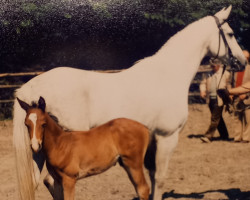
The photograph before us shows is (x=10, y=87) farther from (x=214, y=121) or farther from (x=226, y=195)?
(x=226, y=195)

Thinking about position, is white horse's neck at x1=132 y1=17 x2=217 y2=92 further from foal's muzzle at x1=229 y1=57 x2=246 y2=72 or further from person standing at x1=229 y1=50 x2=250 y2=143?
person standing at x1=229 y1=50 x2=250 y2=143

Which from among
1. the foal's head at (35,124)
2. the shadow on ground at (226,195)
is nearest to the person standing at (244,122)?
the shadow on ground at (226,195)

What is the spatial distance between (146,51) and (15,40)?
15.9 feet

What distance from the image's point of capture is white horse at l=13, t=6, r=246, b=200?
197 inches

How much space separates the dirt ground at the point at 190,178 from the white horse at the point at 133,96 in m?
1.06

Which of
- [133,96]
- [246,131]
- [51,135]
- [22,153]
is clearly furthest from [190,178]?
[246,131]

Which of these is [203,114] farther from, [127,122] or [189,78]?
[127,122]

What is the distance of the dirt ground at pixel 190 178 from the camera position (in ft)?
21.1

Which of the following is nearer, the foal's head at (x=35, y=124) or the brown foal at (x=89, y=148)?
the foal's head at (x=35, y=124)

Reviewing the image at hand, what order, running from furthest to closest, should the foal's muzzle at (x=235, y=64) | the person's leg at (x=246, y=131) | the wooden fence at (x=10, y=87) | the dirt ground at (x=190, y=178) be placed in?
the wooden fence at (x=10, y=87), the person's leg at (x=246, y=131), the dirt ground at (x=190, y=178), the foal's muzzle at (x=235, y=64)

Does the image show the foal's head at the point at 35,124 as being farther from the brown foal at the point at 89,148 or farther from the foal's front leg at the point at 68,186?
the foal's front leg at the point at 68,186

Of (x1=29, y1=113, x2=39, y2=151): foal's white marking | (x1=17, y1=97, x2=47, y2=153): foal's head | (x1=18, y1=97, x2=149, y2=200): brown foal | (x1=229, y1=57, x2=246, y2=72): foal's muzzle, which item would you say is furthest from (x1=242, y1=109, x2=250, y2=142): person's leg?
(x1=29, y1=113, x2=39, y2=151): foal's white marking

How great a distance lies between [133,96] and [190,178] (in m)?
2.58

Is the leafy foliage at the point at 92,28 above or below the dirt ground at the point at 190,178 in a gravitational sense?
above
